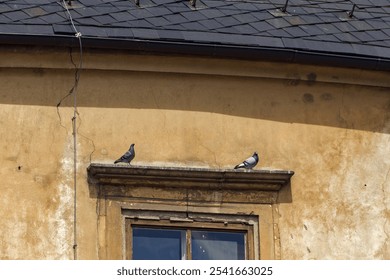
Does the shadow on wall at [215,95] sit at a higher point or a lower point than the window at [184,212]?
higher

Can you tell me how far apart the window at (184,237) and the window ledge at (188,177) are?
0.81ft

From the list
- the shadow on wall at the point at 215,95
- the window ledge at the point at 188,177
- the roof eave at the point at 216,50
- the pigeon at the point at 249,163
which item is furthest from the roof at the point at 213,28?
the window ledge at the point at 188,177

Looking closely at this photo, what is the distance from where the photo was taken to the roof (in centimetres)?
2195

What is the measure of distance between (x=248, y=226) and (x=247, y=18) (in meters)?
1.80

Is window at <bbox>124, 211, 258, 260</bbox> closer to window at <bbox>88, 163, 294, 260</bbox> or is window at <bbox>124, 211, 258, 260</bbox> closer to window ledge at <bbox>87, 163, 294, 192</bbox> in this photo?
window at <bbox>88, 163, 294, 260</bbox>

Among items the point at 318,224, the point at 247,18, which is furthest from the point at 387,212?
the point at 247,18

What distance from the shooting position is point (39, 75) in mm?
22078

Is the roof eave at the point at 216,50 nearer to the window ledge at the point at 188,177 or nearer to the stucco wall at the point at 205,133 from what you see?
the stucco wall at the point at 205,133

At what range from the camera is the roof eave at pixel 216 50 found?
71.7 ft

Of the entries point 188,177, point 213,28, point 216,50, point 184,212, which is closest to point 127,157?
point 188,177

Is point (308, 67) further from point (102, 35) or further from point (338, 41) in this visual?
point (102, 35)

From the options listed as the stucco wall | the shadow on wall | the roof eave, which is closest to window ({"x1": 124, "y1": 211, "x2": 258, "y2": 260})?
the stucco wall

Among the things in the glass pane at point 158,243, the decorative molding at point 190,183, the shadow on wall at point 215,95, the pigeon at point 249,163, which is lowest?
the glass pane at point 158,243
